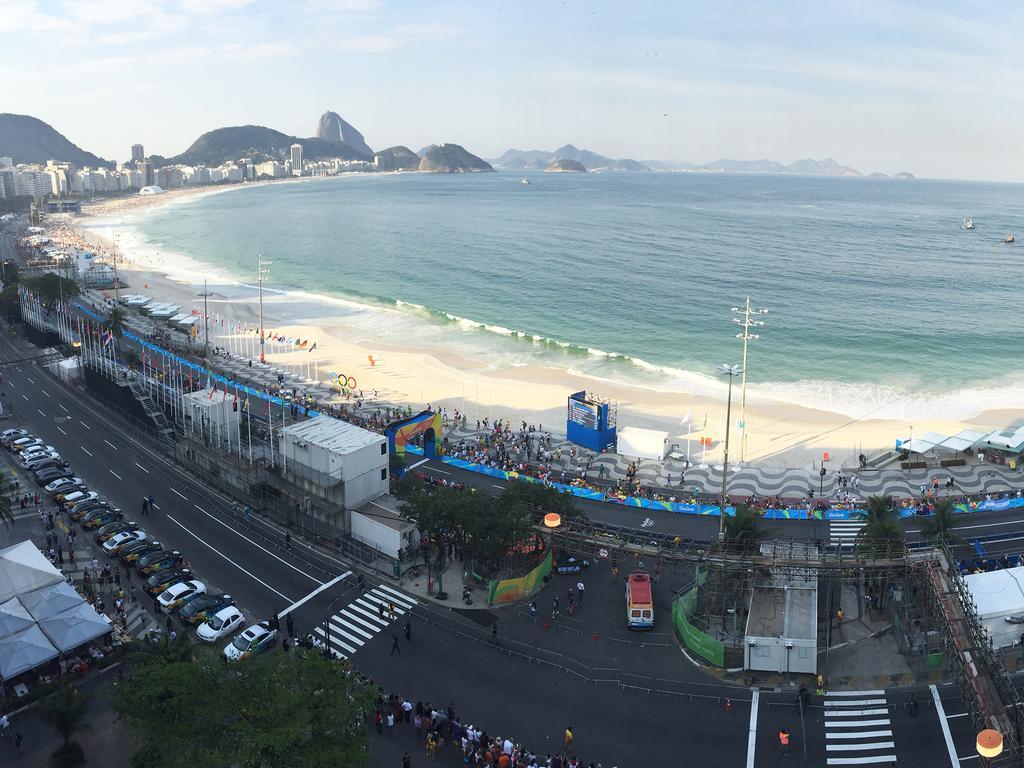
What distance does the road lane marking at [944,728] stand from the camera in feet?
73.4

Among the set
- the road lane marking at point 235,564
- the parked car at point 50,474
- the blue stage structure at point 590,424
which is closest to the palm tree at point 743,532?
the blue stage structure at point 590,424

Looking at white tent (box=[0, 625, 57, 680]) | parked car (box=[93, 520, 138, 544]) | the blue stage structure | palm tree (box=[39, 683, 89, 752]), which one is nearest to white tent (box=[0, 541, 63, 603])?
white tent (box=[0, 625, 57, 680])

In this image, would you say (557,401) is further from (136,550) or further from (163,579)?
(163,579)

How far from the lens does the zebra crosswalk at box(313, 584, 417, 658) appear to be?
2827 cm

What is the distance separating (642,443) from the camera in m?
47.9

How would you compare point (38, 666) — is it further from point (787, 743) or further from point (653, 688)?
point (787, 743)

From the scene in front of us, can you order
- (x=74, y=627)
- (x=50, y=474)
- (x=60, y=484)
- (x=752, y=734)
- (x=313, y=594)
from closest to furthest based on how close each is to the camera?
(x=752, y=734)
(x=74, y=627)
(x=313, y=594)
(x=60, y=484)
(x=50, y=474)

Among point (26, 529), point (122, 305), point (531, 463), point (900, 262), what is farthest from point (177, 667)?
point (900, 262)

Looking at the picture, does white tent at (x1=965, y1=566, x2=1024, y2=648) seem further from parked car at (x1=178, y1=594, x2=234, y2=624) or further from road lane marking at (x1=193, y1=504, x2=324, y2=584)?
parked car at (x1=178, y1=594, x2=234, y2=624)

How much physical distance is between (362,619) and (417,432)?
17.3 meters

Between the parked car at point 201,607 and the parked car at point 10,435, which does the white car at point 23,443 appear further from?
the parked car at point 201,607

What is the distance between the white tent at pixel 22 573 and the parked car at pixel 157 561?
380 cm

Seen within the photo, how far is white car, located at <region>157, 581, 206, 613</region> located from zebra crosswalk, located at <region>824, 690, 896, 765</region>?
23.4 m

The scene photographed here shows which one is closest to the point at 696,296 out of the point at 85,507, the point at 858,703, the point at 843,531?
the point at 843,531
